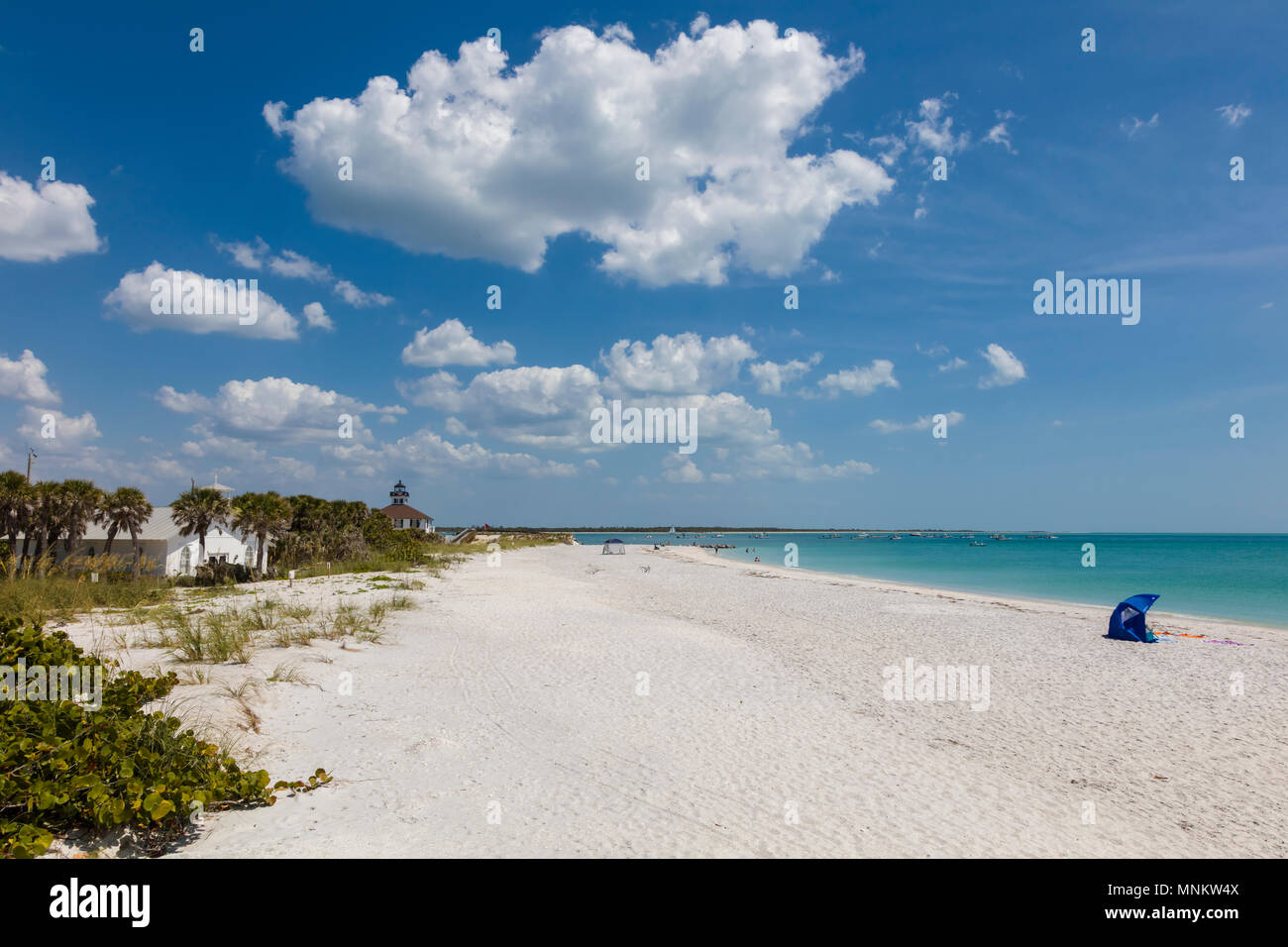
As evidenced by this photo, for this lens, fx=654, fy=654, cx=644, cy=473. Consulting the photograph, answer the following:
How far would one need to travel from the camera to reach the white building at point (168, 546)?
104ft

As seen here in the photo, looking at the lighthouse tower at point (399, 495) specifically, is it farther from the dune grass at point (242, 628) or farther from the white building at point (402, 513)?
the dune grass at point (242, 628)

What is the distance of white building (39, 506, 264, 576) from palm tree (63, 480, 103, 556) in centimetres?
66

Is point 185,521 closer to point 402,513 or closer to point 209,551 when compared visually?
point 209,551

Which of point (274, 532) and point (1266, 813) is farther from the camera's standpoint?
point (274, 532)

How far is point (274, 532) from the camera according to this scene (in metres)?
35.6

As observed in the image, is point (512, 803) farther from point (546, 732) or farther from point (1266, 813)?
point (1266, 813)

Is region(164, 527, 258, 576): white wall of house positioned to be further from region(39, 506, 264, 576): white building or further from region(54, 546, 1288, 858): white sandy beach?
region(54, 546, 1288, 858): white sandy beach

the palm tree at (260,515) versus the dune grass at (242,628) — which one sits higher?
the palm tree at (260,515)

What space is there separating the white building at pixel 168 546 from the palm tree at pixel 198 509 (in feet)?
5.93

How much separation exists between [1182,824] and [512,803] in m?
Result: 5.98

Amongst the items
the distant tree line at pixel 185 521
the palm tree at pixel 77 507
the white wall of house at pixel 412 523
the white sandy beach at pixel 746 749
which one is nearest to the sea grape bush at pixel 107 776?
the white sandy beach at pixel 746 749

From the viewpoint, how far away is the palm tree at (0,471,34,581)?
90.3 ft

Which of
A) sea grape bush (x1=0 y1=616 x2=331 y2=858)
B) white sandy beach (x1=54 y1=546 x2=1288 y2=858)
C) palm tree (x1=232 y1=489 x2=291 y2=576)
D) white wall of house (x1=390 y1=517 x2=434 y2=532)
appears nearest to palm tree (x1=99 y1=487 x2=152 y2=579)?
palm tree (x1=232 y1=489 x2=291 y2=576)
